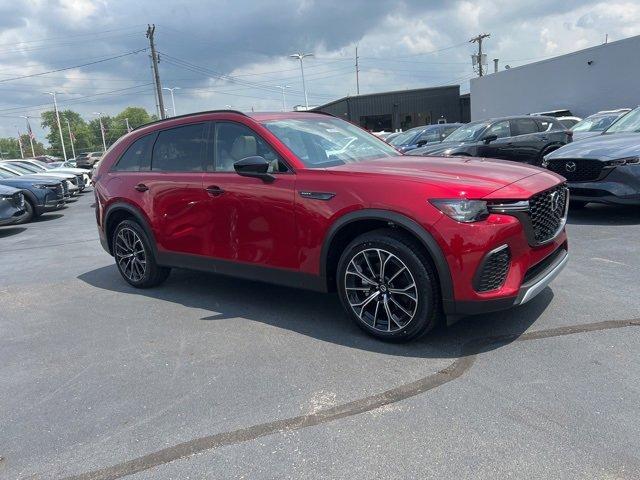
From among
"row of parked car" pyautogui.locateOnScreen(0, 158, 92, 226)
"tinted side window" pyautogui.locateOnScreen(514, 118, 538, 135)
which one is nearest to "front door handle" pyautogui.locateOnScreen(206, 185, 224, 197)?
"row of parked car" pyautogui.locateOnScreen(0, 158, 92, 226)

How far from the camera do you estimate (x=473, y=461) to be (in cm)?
247

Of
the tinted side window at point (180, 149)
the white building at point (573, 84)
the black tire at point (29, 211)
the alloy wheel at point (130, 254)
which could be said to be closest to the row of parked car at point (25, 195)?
the black tire at point (29, 211)

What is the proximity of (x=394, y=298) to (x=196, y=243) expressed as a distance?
217 cm

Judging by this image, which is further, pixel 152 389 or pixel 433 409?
pixel 152 389

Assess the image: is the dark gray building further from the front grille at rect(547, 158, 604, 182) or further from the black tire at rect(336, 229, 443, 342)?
the black tire at rect(336, 229, 443, 342)

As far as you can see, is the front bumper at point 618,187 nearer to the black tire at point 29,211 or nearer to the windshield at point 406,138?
the windshield at point 406,138

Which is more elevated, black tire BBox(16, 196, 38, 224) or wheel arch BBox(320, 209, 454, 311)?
wheel arch BBox(320, 209, 454, 311)

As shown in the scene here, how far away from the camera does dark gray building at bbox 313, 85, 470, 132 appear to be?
46375mm

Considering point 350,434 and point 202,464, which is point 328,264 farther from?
point 202,464

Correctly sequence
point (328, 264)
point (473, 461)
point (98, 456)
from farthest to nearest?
point (328, 264) < point (98, 456) < point (473, 461)

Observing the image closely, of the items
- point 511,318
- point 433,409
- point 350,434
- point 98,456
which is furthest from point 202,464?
point 511,318

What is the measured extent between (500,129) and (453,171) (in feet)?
29.8

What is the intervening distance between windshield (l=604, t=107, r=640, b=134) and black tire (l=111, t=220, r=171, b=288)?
7.47m

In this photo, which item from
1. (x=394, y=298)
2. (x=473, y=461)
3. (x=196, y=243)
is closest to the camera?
(x=473, y=461)
